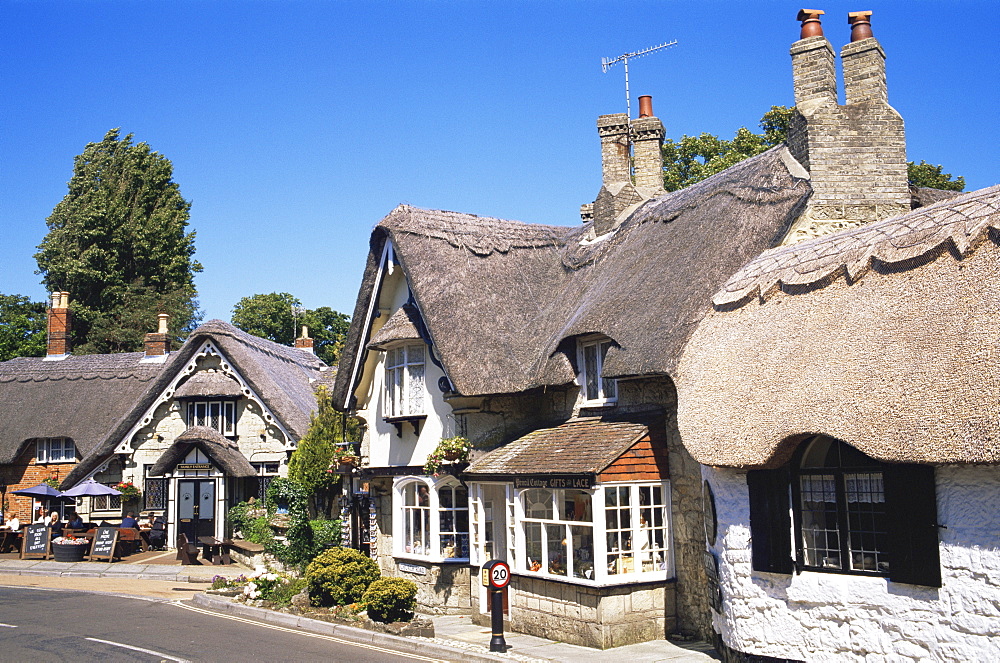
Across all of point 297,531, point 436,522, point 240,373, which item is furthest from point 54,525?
point 436,522

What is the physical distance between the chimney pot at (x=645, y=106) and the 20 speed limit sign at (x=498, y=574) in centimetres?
1347

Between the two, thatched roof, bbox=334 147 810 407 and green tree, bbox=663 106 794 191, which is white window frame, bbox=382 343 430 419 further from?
green tree, bbox=663 106 794 191

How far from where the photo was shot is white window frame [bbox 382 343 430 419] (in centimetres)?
2017

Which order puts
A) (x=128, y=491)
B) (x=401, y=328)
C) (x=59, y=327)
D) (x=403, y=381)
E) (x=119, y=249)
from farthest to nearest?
(x=119, y=249) < (x=59, y=327) < (x=128, y=491) < (x=403, y=381) < (x=401, y=328)

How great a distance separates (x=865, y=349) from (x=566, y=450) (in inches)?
238

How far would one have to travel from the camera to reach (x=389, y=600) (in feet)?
52.0

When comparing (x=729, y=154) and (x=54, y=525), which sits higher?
(x=729, y=154)

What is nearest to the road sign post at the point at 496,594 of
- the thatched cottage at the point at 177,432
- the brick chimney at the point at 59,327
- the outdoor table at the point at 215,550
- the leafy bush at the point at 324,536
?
the leafy bush at the point at 324,536

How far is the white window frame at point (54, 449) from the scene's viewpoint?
34.4 metres

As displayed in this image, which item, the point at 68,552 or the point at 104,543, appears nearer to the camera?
the point at 104,543

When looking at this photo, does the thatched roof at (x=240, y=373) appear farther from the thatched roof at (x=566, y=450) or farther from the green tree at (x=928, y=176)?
the green tree at (x=928, y=176)

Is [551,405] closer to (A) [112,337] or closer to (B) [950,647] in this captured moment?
(B) [950,647]

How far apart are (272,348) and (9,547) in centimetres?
1118

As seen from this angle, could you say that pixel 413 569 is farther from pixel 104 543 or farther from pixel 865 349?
pixel 104 543
